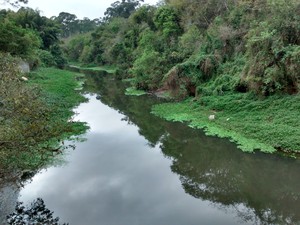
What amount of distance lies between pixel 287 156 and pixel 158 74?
19807 millimetres

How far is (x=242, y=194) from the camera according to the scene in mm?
12719

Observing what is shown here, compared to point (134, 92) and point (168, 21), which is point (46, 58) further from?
point (134, 92)

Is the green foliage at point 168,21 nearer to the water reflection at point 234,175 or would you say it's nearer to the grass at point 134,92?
the grass at point 134,92

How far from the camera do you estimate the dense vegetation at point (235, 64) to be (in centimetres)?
1905

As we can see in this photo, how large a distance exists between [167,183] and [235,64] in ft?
50.9

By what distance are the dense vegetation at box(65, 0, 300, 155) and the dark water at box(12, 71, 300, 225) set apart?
6.29 ft

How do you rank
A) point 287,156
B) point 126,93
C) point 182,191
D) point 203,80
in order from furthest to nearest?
point 126,93 < point 203,80 < point 287,156 < point 182,191

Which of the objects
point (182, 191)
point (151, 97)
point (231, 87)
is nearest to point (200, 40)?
point (151, 97)

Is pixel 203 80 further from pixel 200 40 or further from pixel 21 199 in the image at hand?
pixel 21 199

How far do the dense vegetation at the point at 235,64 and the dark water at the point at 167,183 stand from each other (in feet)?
6.29

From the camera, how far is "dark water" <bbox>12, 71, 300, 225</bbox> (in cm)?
1130

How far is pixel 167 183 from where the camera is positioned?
13.8 metres

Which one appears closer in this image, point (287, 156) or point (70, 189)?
point (70, 189)

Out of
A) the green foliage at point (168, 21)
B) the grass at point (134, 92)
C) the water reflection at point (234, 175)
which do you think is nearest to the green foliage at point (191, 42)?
the green foliage at point (168, 21)
